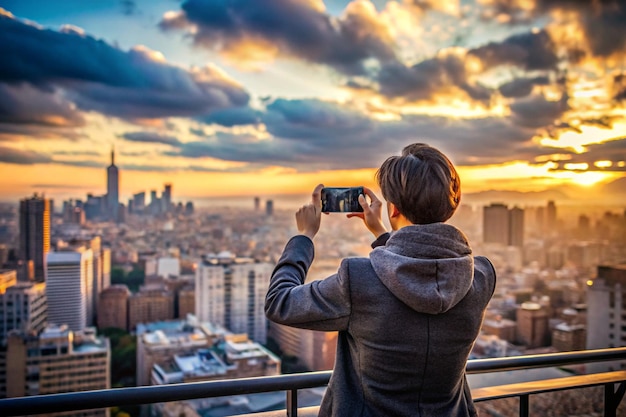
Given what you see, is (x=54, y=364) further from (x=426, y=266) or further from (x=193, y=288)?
(x=426, y=266)

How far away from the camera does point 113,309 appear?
12.3 metres

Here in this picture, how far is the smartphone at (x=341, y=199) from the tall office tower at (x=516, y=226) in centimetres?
998

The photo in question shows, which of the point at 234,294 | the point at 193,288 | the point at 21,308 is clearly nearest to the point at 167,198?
the point at 193,288

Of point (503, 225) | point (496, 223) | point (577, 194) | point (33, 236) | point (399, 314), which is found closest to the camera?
point (399, 314)

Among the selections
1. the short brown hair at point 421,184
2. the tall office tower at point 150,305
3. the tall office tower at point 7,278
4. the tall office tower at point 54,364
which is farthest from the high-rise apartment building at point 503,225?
the tall office tower at point 7,278

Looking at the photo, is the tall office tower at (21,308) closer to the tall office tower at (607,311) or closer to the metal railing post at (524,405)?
the tall office tower at (607,311)

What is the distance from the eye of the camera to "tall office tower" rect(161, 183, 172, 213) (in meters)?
15.6

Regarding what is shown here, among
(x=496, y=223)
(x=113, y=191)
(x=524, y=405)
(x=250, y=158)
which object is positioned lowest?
(x=524, y=405)

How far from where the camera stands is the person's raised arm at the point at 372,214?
823 millimetres

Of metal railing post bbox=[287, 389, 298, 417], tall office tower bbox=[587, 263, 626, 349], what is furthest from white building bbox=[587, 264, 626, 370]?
metal railing post bbox=[287, 389, 298, 417]

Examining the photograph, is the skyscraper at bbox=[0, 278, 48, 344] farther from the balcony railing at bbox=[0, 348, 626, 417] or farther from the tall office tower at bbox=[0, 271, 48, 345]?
the balcony railing at bbox=[0, 348, 626, 417]

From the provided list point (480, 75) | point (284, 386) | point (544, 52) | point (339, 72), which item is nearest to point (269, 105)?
point (339, 72)

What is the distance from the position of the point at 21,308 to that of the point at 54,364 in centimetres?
249

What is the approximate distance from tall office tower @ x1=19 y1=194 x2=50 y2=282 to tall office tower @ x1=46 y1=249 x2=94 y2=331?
38cm
